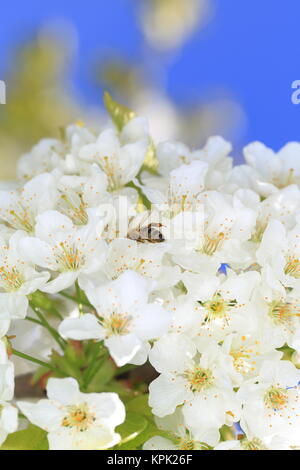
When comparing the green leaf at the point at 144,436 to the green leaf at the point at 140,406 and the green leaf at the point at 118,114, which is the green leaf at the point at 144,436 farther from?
the green leaf at the point at 118,114

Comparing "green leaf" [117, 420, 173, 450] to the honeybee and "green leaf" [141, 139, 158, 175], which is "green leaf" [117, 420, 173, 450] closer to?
the honeybee

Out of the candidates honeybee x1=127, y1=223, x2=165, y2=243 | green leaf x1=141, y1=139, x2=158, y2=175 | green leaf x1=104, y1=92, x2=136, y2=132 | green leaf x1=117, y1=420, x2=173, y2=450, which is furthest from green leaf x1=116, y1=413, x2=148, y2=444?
green leaf x1=104, y1=92, x2=136, y2=132

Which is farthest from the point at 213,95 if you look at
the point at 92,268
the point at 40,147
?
the point at 92,268

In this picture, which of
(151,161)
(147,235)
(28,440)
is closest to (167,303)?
(147,235)

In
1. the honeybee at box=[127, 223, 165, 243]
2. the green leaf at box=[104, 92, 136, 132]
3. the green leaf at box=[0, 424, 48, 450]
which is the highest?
the green leaf at box=[104, 92, 136, 132]

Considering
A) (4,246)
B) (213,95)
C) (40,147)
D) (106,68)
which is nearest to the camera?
(4,246)

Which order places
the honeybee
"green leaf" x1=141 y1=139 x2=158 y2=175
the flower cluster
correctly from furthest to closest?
"green leaf" x1=141 y1=139 x2=158 y2=175, the honeybee, the flower cluster

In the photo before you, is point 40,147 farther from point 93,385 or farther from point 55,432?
point 55,432
